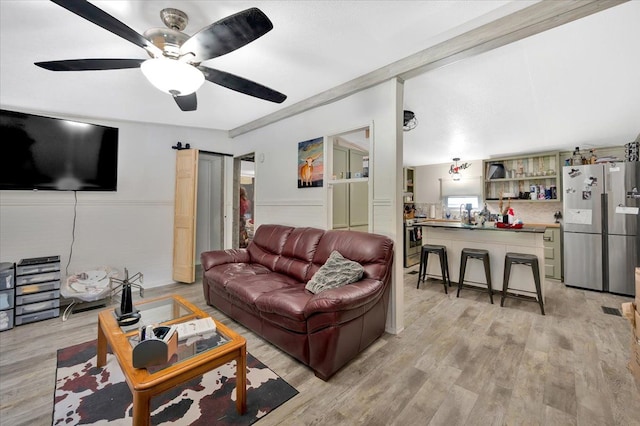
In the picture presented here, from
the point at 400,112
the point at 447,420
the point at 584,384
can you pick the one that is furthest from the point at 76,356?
the point at 584,384

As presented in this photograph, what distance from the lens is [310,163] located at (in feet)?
11.3

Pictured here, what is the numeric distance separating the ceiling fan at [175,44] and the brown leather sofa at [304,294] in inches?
67.0

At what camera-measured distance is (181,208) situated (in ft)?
14.0

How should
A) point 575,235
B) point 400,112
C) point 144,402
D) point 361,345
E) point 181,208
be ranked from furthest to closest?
point 181,208
point 575,235
point 400,112
point 361,345
point 144,402

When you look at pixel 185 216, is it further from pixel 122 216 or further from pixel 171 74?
pixel 171 74

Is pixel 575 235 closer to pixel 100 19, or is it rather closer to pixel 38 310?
pixel 100 19

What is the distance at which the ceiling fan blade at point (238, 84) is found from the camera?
1.97 m

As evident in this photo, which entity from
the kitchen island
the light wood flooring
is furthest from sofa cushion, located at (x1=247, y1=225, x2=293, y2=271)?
the kitchen island

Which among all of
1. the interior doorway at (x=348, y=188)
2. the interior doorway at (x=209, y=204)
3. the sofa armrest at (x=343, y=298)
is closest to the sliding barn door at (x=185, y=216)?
the interior doorway at (x=209, y=204)

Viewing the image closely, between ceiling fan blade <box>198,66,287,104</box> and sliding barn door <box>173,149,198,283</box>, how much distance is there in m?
2.35

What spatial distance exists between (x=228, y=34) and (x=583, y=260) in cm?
534

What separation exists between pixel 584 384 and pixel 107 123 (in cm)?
577

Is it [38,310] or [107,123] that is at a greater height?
[107,123]

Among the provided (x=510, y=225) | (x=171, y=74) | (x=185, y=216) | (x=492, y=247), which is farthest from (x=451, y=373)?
(x=185, y=216)
